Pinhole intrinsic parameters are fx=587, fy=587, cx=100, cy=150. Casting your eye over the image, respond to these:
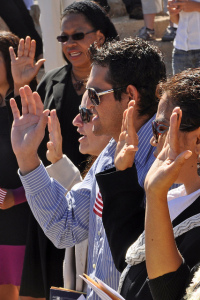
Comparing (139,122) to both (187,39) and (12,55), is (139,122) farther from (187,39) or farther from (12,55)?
(187,39)

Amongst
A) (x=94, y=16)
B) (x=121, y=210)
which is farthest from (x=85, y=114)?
(x=94, y=16)

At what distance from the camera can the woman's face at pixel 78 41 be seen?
3713 millimetres

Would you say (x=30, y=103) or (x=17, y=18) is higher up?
(x=30, y=103)

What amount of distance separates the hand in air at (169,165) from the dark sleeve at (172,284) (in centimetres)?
23

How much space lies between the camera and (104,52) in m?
2.58

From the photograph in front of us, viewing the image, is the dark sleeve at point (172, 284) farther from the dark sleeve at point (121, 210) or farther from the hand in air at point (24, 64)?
the hand in air at point (24, 64)

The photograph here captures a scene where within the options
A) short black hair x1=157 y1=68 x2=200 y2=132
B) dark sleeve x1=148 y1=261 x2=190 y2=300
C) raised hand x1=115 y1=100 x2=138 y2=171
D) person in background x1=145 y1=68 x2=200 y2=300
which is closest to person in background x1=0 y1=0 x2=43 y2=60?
raised hand x1=115 y1=100 x2=138 y2=171

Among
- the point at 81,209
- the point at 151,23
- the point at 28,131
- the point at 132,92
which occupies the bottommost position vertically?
the point at 151,23

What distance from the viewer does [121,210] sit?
2.08 m

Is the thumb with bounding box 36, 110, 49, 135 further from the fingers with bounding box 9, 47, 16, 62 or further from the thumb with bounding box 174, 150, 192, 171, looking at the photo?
the fingers with bounding box 9, 47, 16, 62

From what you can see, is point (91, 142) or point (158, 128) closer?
point (158, 128)

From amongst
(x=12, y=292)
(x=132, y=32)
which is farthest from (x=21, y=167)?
(x=132, y=32)

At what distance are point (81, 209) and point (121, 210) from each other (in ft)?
1.71

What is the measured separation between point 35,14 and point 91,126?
642 centimetres
